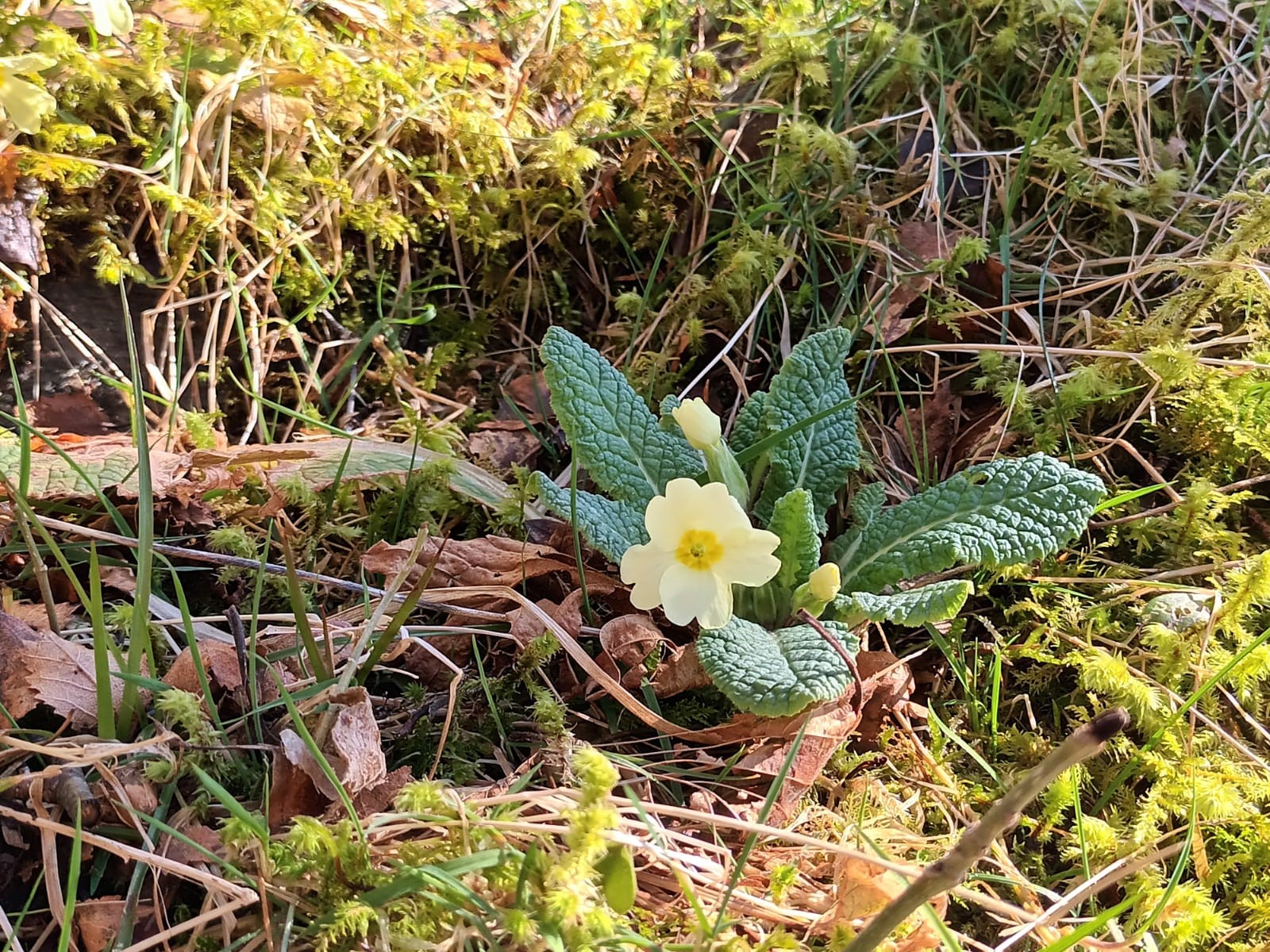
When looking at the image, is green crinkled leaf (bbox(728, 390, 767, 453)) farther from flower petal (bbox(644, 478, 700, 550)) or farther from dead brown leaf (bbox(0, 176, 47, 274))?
dead brown leaf (bbox(0, 176, 47, 274))

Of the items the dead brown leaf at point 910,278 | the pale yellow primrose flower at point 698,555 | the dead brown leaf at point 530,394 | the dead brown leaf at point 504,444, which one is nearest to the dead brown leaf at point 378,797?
the pale yellow primrose flower at point 698,555

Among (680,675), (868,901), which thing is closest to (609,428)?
(680,675)

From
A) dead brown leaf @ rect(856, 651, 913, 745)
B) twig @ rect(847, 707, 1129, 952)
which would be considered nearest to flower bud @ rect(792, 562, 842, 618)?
dead brown leaf @ rect(856, 651, 913, 745)

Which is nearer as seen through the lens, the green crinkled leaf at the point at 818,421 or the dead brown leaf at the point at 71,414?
the green crinkled leaf at the point at 818,421

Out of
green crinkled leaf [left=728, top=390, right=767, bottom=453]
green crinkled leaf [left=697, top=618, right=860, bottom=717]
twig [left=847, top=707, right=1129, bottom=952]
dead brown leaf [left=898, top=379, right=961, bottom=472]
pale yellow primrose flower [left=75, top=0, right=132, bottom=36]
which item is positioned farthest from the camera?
dead brown leaf [left=898, top=379, right=961, bottom=472]

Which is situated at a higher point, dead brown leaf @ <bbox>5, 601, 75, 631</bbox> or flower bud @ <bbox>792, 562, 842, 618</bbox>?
flower bud @ <bbox>792, 562, 842, 618</bbox>

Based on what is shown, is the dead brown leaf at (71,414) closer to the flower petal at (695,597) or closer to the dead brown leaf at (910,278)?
the flower petal at (695,597)

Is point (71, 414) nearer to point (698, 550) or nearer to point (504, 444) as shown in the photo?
point (504, 444)
